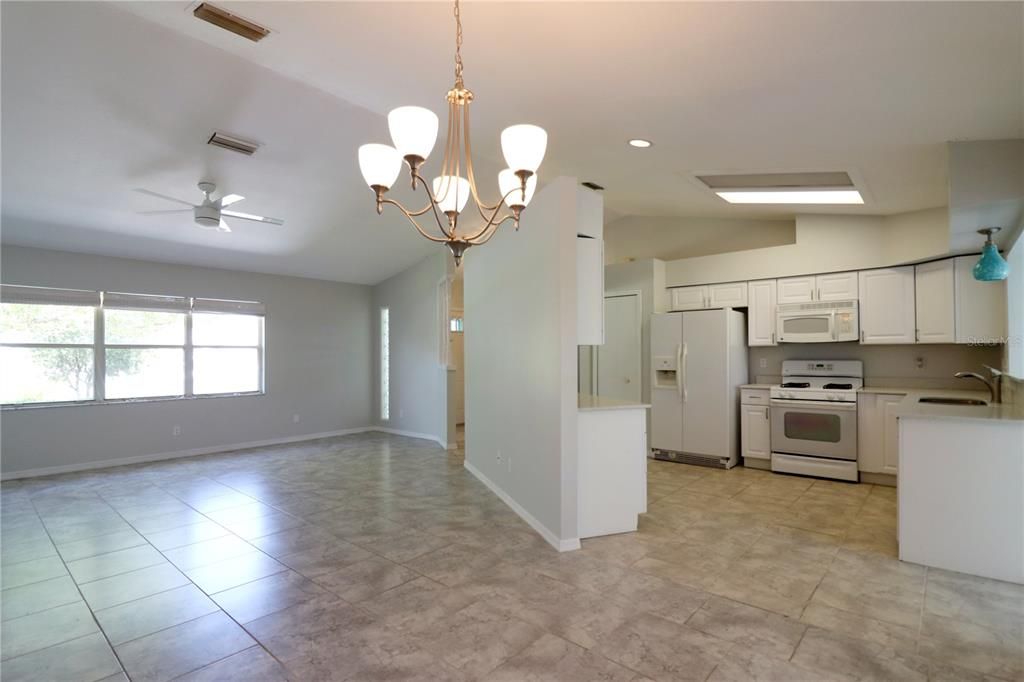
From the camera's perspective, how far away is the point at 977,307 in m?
4.38

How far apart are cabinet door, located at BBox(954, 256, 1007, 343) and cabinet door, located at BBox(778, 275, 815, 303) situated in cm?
117

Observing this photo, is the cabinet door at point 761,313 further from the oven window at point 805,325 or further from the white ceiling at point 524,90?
the white ceiling at point 524,90

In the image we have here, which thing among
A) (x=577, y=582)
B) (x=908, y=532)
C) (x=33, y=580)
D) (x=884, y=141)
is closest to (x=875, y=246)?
(x=884, y=141)

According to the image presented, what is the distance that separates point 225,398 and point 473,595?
570 centimetres

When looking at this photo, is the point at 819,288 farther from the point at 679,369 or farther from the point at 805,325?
the point at 679,369

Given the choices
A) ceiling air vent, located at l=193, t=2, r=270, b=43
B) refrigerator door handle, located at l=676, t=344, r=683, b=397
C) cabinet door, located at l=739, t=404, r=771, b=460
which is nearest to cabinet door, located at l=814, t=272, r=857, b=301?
cabinet door, located at l=739, t=404, r=771, b=460

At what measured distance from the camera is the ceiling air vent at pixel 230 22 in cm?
248

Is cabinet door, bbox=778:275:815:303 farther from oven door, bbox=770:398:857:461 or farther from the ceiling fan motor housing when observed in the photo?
the ceiling fan motor housing

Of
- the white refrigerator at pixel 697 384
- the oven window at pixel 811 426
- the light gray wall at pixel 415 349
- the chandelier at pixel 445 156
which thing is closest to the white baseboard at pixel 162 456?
the light gray wall at pixel 415 349

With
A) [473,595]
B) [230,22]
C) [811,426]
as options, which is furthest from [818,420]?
[230,22]

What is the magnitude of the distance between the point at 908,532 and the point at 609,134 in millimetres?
3133

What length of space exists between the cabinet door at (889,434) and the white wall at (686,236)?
6.44 ft

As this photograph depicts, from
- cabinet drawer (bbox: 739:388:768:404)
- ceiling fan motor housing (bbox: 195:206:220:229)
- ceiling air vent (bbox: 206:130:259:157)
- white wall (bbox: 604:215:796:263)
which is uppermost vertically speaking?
ceiling air vent (bbox: 206:130:259:157)

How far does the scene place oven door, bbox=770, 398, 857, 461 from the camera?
4912 mm
